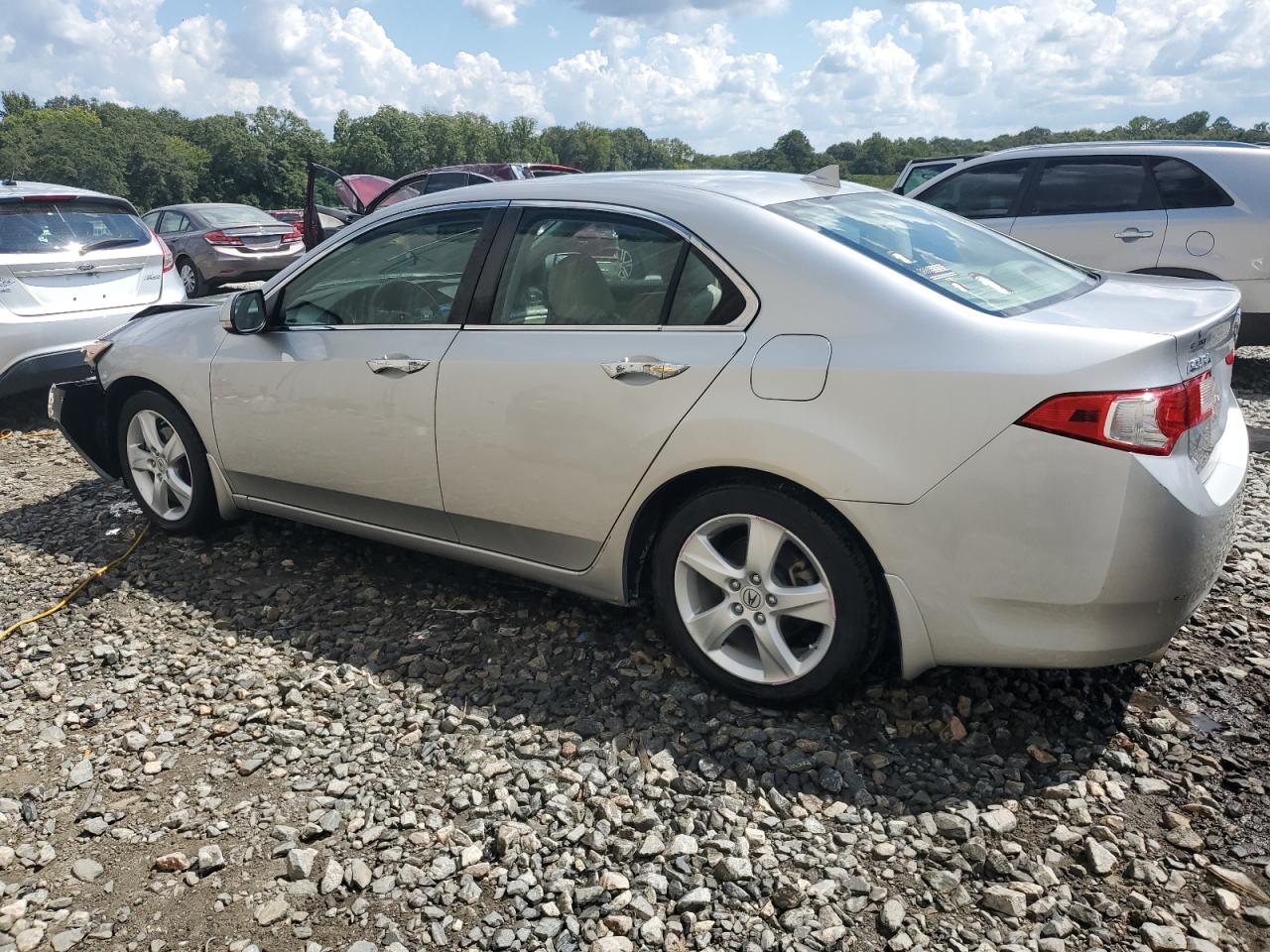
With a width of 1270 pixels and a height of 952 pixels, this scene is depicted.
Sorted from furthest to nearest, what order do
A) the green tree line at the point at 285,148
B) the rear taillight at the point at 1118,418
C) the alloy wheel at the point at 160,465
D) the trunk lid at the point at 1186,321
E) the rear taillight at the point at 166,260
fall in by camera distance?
the green tree line at the point at 285,148
the rear taillight at the point at 166,260
the alloy wheel at the point at 160,465
the trunk lid at the point at 1186,321
the rear taillight at the point at 1118,418

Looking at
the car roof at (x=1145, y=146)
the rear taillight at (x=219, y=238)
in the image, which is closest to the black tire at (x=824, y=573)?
the car roof at (x=1145, y=146)

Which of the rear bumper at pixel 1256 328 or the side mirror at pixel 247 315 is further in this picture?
the rear bumper at pixel 1256 328

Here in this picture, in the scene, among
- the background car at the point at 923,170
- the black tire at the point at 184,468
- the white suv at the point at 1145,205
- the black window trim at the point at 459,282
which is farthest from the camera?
the background car at the point at 923,170

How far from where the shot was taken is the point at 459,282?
3598 millimetres

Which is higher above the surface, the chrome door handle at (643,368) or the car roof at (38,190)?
the car roof at (38,190)

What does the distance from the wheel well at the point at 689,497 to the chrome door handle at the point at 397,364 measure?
1.03m

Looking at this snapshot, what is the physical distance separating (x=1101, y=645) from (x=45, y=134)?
10171 centimetres

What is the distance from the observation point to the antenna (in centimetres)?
365

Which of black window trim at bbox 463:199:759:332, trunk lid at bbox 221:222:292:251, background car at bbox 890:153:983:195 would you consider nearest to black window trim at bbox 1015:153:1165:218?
background car at bbox 890:153:983:195

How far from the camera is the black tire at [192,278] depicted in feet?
47.9

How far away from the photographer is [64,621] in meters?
3.98

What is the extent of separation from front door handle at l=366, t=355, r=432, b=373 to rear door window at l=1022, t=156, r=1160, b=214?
→ 584 cm

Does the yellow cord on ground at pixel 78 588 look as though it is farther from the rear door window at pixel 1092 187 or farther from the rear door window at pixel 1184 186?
the rear door window at pixel 1184 186

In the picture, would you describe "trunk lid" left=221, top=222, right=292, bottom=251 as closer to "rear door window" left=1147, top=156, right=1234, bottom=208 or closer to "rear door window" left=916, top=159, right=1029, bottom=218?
"rear door window" left=916, top=159, right=1029, bottom=218
